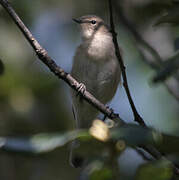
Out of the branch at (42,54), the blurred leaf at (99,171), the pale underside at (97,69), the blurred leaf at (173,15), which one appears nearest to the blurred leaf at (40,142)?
the blurred leaf at (99,171)

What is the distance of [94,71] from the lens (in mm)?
4672

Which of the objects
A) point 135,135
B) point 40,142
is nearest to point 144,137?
point 135,135

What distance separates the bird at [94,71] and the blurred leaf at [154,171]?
10.1ft

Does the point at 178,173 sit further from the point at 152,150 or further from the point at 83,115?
the point at 83,115

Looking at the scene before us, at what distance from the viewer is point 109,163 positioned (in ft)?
5.64

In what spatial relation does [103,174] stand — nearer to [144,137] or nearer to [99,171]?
[99,171]

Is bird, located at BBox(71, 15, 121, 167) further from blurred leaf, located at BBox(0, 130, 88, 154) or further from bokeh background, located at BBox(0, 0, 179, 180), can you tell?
blurred leaf, located at BBox(0, 130, 88, 154)

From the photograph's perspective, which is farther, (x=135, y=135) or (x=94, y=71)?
(x=94, y=71)

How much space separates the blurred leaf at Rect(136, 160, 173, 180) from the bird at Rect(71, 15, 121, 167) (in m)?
3.08

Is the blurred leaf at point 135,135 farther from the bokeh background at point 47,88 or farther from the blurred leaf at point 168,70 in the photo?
the bokeh background at point 47,88

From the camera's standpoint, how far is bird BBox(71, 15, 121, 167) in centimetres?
469

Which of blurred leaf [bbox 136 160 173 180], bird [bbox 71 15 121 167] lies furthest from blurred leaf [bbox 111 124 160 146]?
bird [bbox 71 15 121 167]

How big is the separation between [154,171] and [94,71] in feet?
10.2

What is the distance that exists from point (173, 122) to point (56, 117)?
1.49 m
